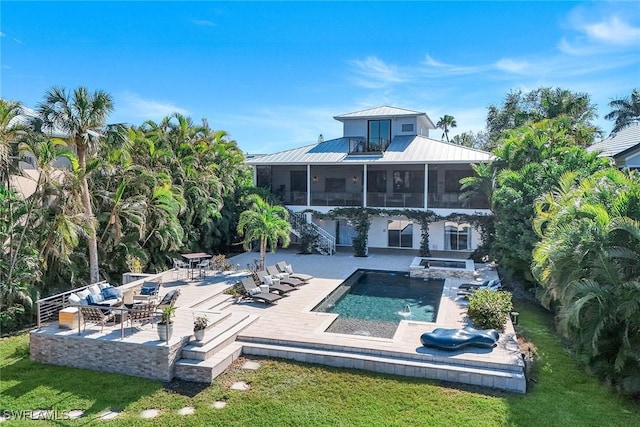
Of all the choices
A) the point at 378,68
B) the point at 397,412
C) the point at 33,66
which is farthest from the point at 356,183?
the point at 397,412

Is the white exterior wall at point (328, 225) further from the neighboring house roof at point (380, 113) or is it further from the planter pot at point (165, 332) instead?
the planter pot at point (165, 332)

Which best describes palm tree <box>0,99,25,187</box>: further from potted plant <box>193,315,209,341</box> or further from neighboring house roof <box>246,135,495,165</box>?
neighboring house roof <box>246,135,495,165</box>

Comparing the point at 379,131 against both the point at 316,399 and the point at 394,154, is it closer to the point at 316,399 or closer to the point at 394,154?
the point at 394,154

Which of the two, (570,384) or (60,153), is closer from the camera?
(570,384)

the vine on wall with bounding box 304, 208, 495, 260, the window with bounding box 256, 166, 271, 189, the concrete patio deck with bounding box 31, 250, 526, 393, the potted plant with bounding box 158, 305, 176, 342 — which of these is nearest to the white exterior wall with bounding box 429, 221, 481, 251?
the vine on wall with bounding box 304, 208, 495, 260

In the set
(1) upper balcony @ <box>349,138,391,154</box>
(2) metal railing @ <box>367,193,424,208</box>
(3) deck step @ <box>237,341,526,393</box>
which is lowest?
(3) deck step @ <box>237,341,526,393</box>

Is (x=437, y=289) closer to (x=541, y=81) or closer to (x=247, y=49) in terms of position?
(x=247, y=49)

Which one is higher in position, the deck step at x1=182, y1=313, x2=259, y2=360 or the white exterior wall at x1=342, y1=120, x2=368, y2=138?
the white exterior wall at x1=342, y1=120, x2=368, y2=138

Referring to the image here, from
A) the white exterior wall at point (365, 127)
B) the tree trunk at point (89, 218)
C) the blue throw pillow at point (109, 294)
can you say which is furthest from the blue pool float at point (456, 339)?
the white exterior wall at point (365, 127)
